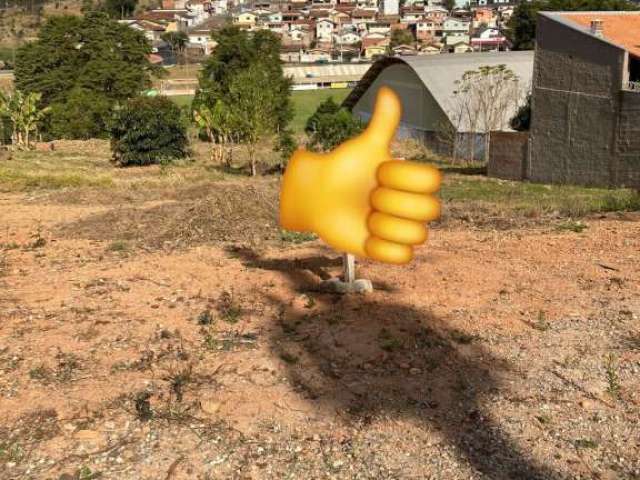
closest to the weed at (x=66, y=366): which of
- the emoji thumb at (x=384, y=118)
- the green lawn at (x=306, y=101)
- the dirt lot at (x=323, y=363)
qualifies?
the dirt lot at (x=323, y=363)

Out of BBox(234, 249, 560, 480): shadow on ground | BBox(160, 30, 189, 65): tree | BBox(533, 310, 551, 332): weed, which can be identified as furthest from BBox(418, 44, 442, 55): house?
BBox(234, 249, 560, 480): shadow on ground

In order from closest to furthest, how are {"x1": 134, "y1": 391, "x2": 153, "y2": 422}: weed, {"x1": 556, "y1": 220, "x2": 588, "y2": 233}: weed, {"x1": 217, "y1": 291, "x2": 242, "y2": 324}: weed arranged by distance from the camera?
{"x1": 134, "y1": 391, "x2": 153, "y2": 422}: weed
{"x1": 217, "y1": 291, "x2": 242, "y2": 324}: weed
{"x1": 556, "y1": 220, "x2": 588, "y2": 233}: weed

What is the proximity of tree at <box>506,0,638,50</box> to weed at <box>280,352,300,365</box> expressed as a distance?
192ft

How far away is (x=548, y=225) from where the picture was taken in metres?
13.2

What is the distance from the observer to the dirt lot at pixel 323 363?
589cm

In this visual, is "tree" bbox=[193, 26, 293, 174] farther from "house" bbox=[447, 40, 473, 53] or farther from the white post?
"house" bbox=[447, 40, 473, 53]

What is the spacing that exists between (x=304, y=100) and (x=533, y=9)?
2511cm

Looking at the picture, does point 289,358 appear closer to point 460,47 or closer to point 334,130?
point 334,130

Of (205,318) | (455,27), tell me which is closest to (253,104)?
(205,318)

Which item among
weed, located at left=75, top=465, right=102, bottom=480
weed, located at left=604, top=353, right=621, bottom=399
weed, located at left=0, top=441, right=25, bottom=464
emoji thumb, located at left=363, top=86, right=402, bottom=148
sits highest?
emoji thumb, located at left=363, top=86, right=402, bottom=148

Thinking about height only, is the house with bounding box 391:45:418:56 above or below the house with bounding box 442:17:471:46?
below

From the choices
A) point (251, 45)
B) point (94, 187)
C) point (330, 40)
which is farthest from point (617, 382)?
point (330, 40)

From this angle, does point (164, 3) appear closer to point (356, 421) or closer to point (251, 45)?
point (251, 45)

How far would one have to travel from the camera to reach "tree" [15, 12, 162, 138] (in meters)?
43.3
